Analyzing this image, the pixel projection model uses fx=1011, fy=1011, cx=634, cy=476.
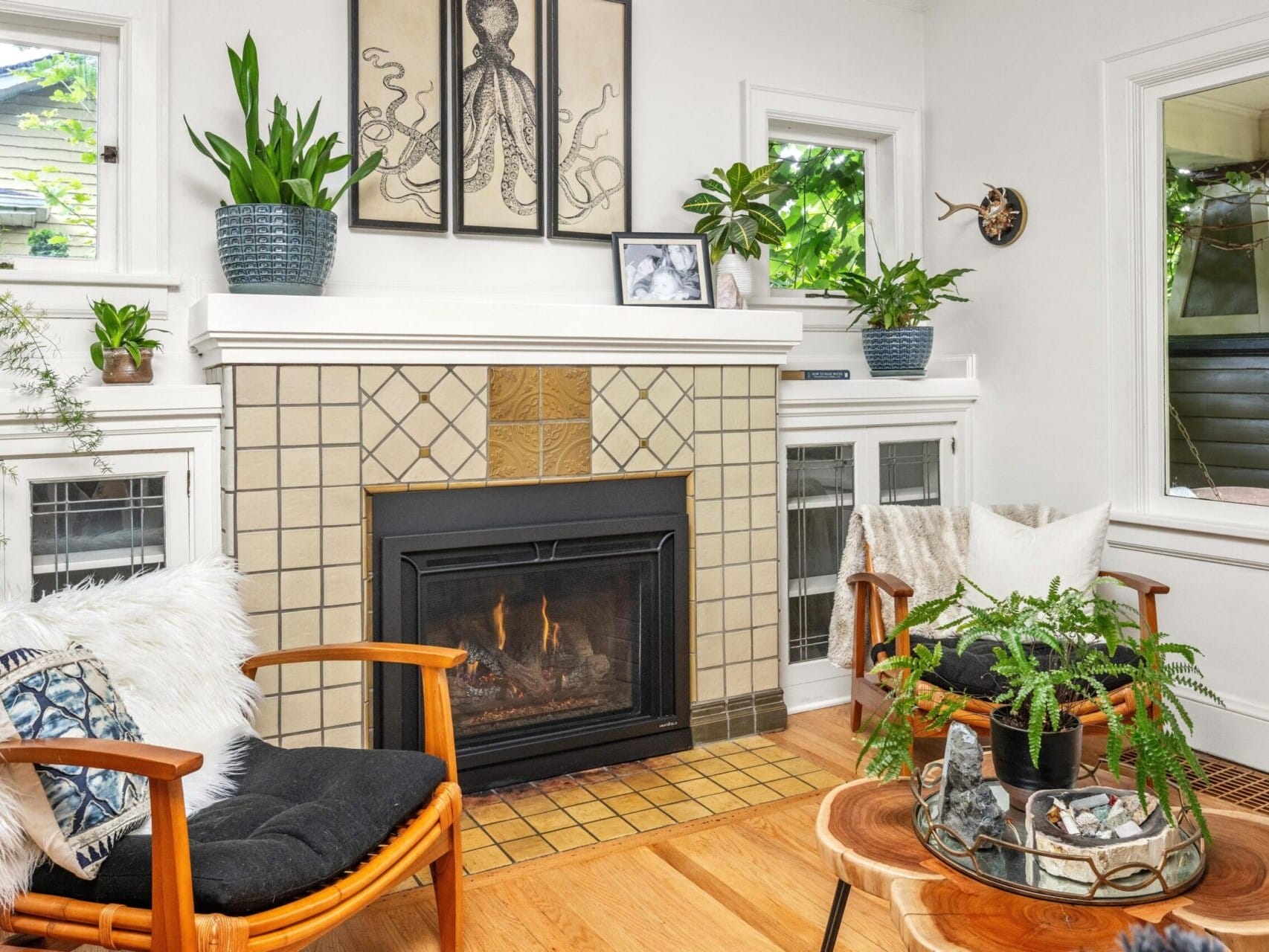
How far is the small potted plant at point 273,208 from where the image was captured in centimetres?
253

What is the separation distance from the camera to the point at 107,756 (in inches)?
57.1

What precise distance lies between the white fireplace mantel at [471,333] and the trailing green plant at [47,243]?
385 millimetres

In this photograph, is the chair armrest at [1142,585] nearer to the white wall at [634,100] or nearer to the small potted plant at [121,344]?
the white wall at [634,100]

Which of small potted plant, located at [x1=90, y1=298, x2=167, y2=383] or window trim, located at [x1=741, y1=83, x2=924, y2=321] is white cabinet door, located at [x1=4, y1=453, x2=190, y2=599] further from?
window trim, located at [x1=741, y1=83, x2=924, y2=321]

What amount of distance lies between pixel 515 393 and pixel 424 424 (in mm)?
274

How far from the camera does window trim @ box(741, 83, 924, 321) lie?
362cm

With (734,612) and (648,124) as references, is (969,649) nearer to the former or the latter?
(734,612)

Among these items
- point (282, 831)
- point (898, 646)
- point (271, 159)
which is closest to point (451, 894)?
point (282, 831)

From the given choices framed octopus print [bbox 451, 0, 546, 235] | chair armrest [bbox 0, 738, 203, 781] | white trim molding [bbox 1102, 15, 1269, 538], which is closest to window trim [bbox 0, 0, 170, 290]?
framed octopus print [bbox 451, 0, 546, 235]

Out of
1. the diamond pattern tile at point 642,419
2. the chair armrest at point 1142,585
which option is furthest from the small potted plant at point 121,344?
the chair armrest at point 1142,585

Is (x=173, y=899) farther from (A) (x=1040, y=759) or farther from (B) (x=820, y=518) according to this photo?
(B) (x=820, y=518)

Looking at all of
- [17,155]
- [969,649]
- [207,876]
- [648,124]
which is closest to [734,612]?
[969,649]

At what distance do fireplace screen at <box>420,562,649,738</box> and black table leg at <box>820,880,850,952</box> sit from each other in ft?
4.27

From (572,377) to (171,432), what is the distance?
1079mm
